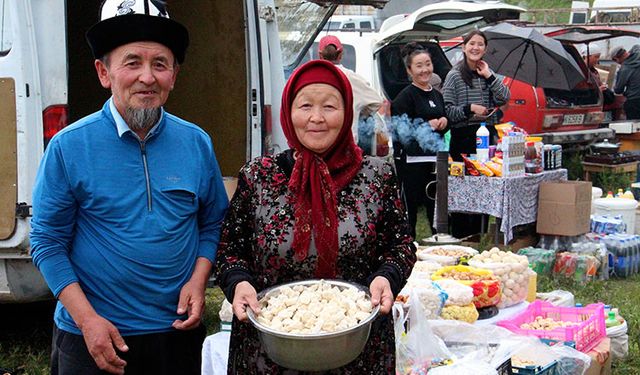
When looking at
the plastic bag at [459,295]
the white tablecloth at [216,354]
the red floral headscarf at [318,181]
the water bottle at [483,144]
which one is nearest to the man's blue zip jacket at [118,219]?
the red floral headscarf at [318,181]

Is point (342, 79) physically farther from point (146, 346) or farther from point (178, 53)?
point (146, 346)

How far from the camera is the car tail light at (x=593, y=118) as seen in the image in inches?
483

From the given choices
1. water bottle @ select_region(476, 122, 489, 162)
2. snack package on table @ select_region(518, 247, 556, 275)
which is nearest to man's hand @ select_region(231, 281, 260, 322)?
snack package on table @ select_region(518, 247, 556, 275)

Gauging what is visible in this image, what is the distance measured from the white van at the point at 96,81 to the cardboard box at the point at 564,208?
94.1 inches

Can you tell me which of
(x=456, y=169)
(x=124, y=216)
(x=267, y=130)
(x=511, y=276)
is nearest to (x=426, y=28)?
(x=456, y=169)

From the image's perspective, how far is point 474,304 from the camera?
463 centimetres

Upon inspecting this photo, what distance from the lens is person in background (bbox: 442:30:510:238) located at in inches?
315

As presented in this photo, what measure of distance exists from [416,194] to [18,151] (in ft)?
15.0

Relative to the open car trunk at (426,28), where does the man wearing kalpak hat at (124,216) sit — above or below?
below

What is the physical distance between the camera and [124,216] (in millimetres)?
2480

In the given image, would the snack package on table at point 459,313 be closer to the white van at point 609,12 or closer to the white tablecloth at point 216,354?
the white tablecloth at point 216,354

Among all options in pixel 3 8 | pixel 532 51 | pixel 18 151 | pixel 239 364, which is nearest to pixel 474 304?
pixel 239 364

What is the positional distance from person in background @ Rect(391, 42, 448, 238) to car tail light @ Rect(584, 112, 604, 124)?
4.99 meters

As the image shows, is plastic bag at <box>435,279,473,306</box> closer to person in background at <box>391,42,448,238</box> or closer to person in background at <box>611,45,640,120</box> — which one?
person in background at <box>391,42,448,238</box>
